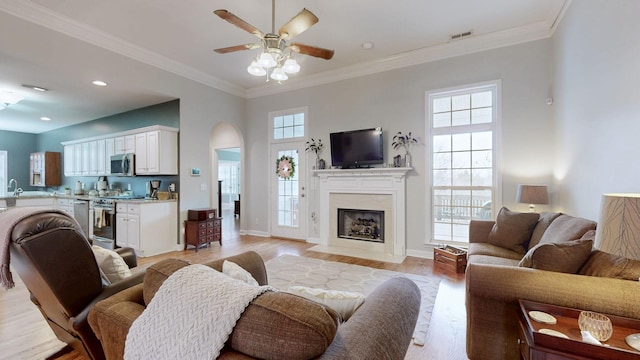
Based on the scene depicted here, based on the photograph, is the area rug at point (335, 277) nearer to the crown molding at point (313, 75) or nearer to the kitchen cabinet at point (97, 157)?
the crown molding at point (313, 75)

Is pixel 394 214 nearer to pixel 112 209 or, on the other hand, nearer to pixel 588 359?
pixel 588 359

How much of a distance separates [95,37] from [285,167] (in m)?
3.51

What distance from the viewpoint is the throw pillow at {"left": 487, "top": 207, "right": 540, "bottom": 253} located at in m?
2.88

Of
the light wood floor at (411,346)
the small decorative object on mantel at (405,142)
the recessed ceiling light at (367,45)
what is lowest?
the light wood floor at (411,346)

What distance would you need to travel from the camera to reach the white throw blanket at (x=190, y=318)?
0.77 meters

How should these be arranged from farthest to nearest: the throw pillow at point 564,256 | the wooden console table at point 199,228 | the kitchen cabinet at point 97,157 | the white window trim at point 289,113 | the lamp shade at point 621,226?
the kitchen cabinet at point 97,157 < the white window trim at point 289,113 < the wooden console table at point 199,228 < the throw pillow at point 564,256 < the lamp shade at point 621,226

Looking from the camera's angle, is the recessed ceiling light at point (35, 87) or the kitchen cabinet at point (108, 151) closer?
the recessed ceiling light at point (35, 87)

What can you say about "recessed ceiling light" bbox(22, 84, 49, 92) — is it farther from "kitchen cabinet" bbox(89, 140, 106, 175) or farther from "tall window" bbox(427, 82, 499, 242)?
"tall window" bbox(427, 82, 499, 242)

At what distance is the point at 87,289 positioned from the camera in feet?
4.78

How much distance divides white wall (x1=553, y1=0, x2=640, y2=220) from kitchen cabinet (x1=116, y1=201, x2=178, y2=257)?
5.48m

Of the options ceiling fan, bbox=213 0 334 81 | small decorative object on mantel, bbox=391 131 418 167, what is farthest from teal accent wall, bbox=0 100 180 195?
small decorative object on mantel, bbox=391 131 418 167

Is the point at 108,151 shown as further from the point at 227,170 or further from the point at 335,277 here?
the point at 227,170

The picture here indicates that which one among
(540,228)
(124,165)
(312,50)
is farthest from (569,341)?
(124,165)

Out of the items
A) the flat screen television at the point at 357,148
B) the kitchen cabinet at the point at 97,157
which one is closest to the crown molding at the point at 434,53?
the flat screen television at the point at 357,148
